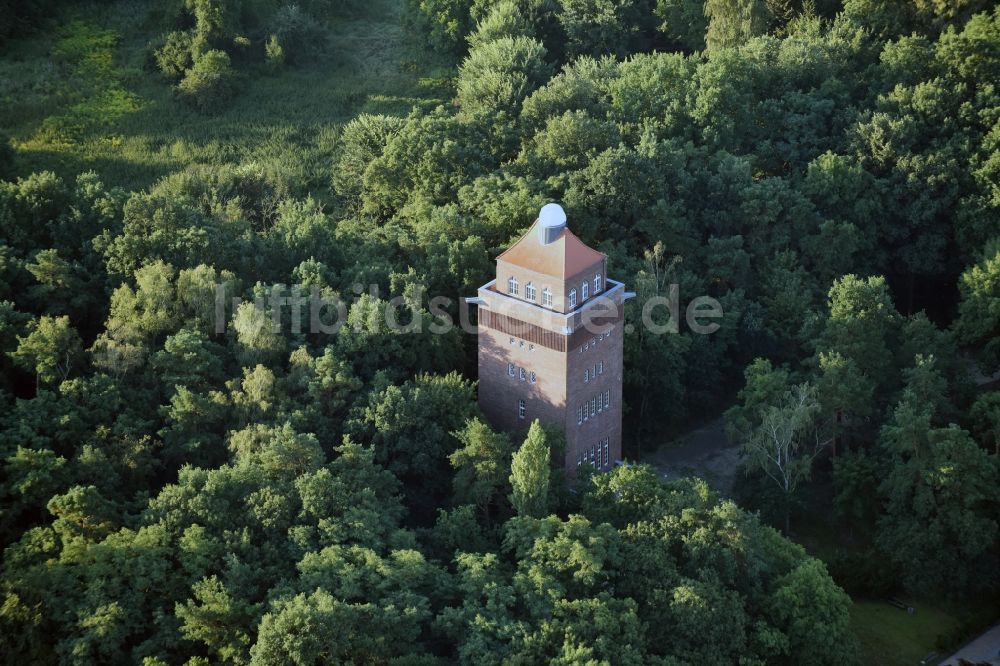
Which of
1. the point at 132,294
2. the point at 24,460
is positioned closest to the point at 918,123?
the point at 132,294

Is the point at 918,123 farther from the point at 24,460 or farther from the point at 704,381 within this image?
the point at 24,460

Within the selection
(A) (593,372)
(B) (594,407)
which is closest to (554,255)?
(A) (593,372)

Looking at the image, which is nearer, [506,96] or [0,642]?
[0,642]

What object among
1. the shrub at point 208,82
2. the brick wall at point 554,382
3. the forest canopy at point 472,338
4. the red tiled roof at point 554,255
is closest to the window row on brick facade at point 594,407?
the brick wall at point 554,382

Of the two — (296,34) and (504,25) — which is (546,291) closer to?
(504,25)

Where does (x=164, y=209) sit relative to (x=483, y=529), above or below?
above

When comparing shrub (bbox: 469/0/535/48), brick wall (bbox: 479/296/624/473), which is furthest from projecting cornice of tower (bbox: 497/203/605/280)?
shrub (bbox: 469/0/535/48)
